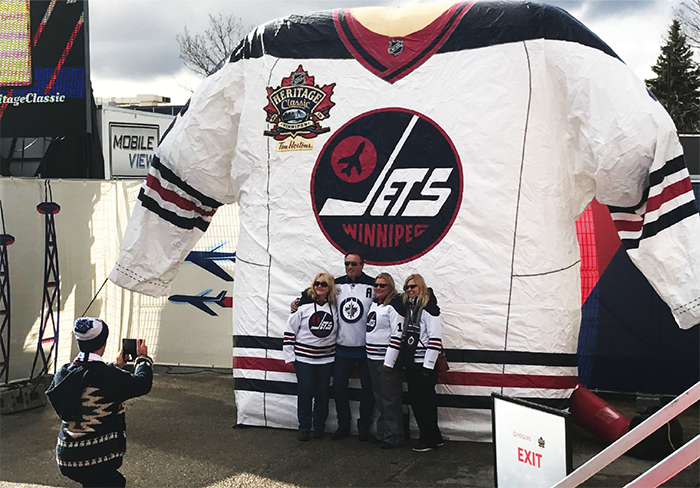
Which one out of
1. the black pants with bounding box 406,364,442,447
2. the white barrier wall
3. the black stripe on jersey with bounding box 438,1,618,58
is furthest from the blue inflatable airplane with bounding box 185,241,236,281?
the black stripe on jersey with bounding box 438,1,618,58

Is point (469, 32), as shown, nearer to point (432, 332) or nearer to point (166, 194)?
point (432, 332)

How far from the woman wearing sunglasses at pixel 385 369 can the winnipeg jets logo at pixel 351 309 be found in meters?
0.17

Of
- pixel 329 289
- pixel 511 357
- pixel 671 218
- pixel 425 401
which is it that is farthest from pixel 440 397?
pixel 671 218

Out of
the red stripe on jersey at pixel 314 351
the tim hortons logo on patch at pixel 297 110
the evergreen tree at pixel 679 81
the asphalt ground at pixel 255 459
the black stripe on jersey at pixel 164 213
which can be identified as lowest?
the asphalt ground at pixel 255 459

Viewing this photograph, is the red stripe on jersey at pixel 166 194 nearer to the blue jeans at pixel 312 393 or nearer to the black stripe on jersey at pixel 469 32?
the black stripe on jersey at pixel 469 32

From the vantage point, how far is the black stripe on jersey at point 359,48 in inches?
229

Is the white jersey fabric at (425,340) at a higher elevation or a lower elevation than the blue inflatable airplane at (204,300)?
higher

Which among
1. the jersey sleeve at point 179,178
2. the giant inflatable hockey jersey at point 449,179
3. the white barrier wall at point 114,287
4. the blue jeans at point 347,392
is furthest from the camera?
the white barrier wall at point 114,287

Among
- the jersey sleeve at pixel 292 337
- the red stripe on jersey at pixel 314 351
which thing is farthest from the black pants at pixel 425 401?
the jersey sleeve at pixel 292 337

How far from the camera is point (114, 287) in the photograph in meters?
8.80

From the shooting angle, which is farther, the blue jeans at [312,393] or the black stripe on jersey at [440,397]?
the blue jeans at [312,393]

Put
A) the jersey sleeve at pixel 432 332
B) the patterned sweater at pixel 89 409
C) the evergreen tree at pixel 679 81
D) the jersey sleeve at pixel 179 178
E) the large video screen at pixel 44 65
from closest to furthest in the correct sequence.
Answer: the patterned sweater at pixel 89 409
the jersey sleeve at pixel 432 332
the jersey sleeve at pixel 179 178
the large video screen at pixel 44 65
the evergreen tree at pixel 679 81

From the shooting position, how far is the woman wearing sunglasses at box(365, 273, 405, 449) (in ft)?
18.3

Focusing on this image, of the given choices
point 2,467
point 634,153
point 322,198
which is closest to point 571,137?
point 634,153
